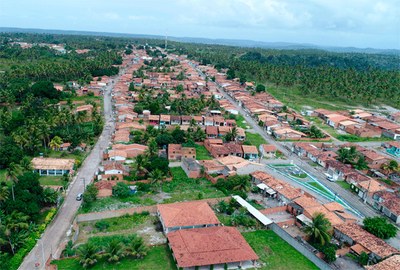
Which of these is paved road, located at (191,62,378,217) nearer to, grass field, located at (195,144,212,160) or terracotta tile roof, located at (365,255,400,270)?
terracotta tile roof, located at (365,255,400,270)

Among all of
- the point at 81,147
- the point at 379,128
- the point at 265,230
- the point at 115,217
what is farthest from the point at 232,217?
the point at 379,128

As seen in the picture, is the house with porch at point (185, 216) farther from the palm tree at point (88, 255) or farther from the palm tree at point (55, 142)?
the palm tree at point (55, 142)

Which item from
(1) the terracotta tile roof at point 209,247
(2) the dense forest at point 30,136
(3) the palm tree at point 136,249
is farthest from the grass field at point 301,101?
(3) the palm tree at point 136,249

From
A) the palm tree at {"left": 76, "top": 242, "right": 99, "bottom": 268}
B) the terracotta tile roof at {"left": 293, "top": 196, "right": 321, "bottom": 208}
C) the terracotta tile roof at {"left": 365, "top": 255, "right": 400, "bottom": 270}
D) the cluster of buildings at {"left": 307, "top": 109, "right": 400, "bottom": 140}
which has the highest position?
the cluster of buildings at {"left": 307, "top": 109, "right": 400, "bottom": 140}

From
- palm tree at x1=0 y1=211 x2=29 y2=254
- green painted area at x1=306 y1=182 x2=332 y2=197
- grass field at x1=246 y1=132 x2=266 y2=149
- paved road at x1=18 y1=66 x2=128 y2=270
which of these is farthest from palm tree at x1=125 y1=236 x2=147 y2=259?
grass field at x1=246 y1=132 x2=266 y2=149

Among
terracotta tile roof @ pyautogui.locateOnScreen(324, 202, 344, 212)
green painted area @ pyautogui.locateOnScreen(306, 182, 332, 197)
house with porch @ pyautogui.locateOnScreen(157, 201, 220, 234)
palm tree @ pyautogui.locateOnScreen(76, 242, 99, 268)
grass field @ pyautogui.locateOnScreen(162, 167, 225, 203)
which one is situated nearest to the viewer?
palm tree @ pyautogui.locateOnScreen(76, 242, 99, 268)

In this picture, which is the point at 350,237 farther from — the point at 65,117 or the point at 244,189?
the point at 65,117

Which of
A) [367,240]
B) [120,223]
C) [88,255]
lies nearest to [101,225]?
[120,223]
